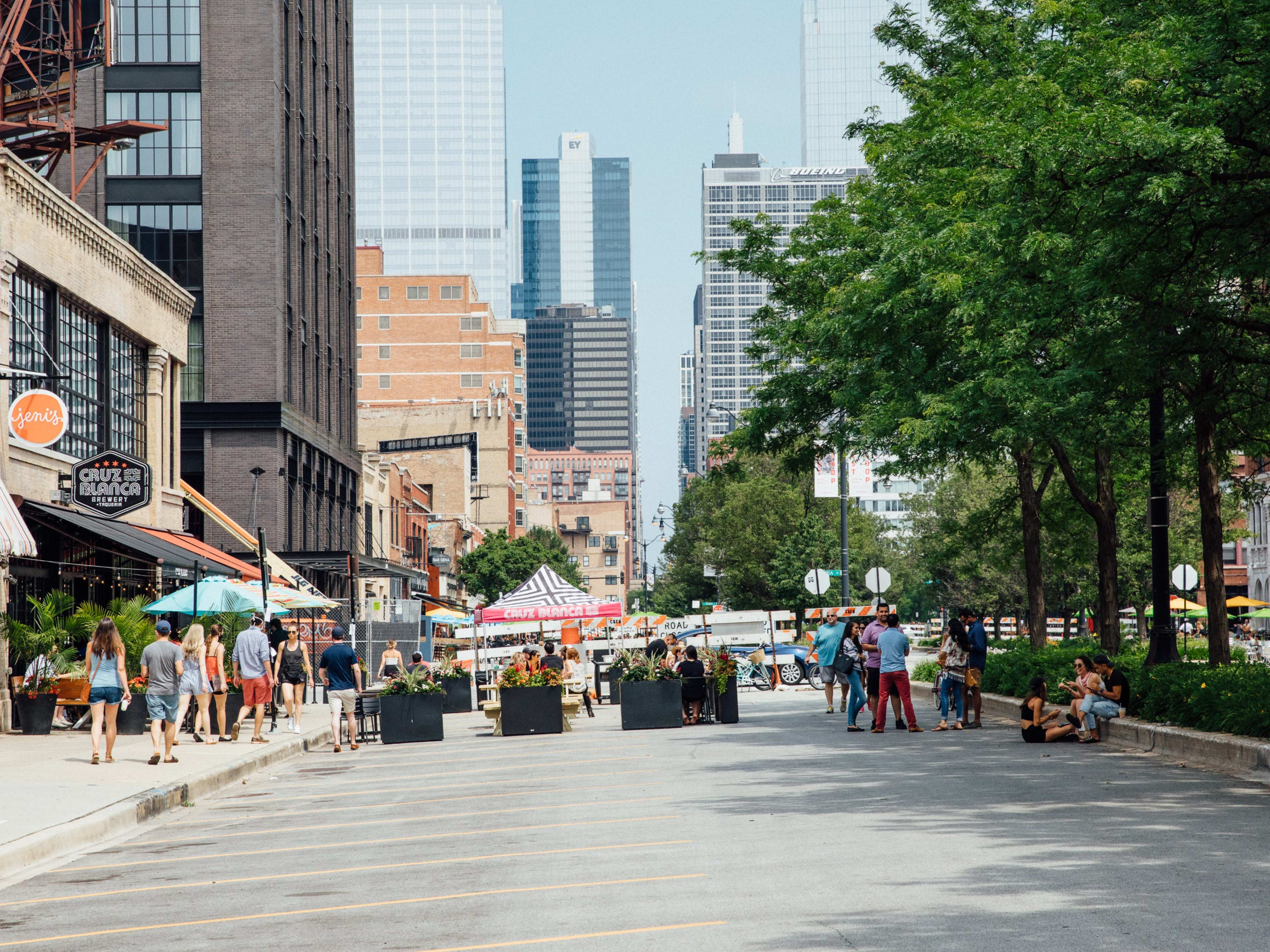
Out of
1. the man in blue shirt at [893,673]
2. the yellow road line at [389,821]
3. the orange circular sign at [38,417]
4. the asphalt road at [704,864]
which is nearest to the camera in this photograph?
the asphalt road at [704,864]

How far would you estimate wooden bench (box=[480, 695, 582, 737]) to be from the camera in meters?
24.6

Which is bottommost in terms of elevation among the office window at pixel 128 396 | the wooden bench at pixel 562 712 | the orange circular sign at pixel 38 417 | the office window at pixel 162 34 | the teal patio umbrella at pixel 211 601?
the wooden bench at pixel 562 712

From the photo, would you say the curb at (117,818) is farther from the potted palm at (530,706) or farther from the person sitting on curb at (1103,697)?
the person sitting on curb at (1103,697)

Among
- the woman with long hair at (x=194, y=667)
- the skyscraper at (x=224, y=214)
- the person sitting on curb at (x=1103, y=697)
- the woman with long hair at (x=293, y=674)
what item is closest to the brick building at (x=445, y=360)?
the skyscraper at (x=224, y=214)

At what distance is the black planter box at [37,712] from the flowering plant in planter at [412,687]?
541 cm

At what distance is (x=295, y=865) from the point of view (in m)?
10.5

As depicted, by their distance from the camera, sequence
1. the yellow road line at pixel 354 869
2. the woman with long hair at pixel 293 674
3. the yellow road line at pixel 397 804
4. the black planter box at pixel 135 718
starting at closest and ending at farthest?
the yellow road line at pixel 354 869, the yellow road line at pixel 397 804, the black planter box at pixel 135 718, the woman with long hair at pixel 293 674

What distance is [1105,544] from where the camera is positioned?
2492 centimetres

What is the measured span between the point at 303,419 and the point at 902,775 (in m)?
39.5

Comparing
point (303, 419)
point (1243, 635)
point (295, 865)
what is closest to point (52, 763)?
point (295, 865)

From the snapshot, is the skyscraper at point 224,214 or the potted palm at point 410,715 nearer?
the potted palm at point 410,715

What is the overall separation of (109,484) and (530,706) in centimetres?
869

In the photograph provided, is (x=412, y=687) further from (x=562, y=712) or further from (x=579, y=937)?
(x=579, y=937)

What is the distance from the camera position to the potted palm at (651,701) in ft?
79.0
